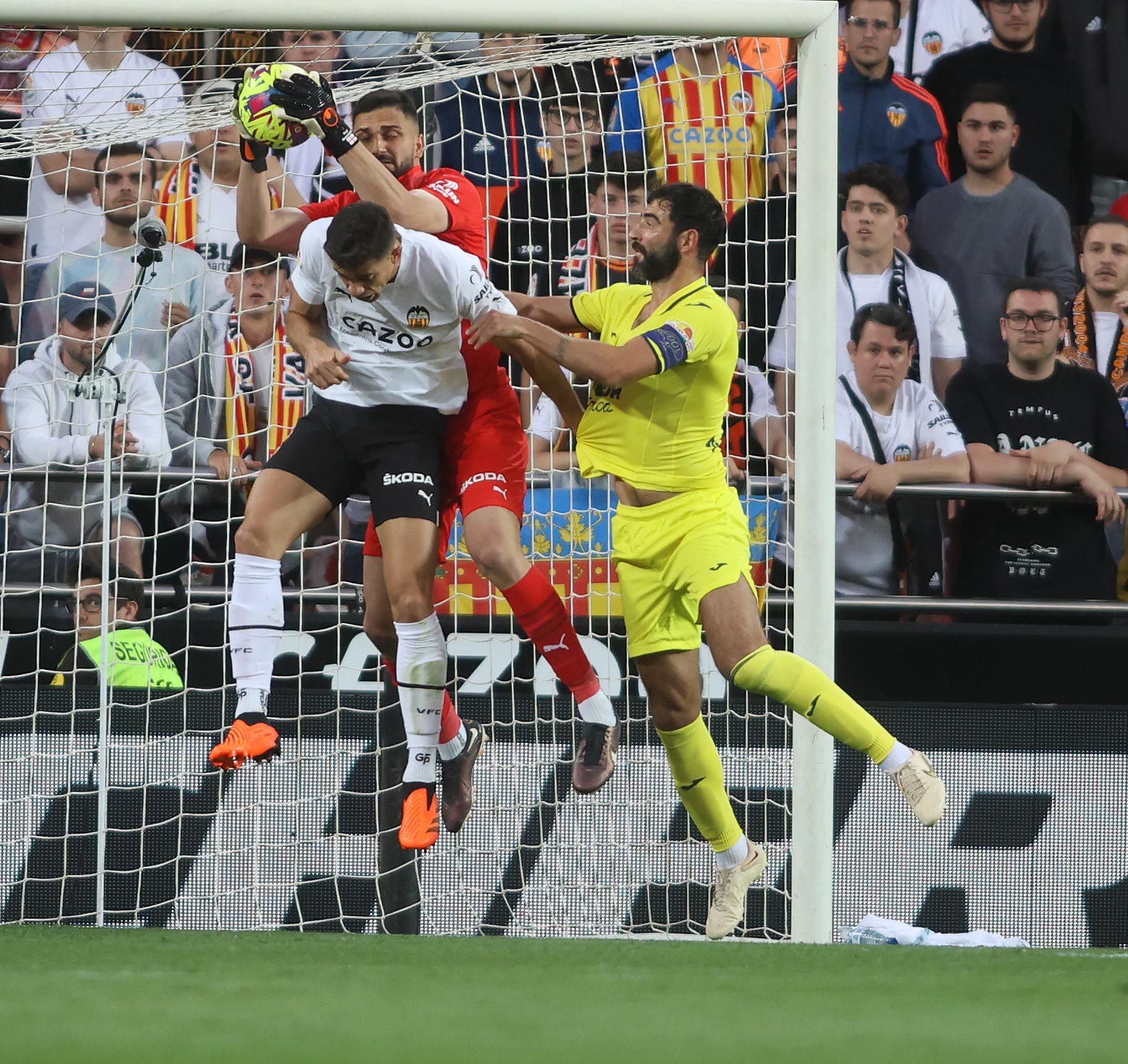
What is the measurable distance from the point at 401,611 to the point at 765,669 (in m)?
1.05

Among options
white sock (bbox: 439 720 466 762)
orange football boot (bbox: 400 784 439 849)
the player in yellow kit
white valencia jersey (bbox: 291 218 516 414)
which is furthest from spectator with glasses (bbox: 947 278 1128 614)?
orange football boot (bbox: 400 784 439 849)

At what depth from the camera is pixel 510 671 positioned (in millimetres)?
5457

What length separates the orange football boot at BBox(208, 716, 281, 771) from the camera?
4.25m

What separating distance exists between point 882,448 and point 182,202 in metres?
2.90

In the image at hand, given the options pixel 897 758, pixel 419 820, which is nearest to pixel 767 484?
pixel 897 758

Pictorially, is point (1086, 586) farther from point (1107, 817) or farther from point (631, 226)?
point (631, 226)

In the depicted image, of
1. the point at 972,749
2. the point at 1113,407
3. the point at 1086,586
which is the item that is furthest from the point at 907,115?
the point at 972,749

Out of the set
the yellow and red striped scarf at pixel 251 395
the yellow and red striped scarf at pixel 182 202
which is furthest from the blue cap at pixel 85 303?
the yellow and red striped scarf at pixel 251 395

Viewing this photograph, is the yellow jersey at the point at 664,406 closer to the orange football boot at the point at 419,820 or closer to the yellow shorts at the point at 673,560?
the yellow shorts at the point at 673,560

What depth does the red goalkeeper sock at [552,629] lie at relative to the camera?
4645 millimetres

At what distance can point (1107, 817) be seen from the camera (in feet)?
16.6

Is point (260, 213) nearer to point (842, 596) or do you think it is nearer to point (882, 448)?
point (842, 596)

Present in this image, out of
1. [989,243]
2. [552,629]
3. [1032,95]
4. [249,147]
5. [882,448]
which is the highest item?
[1032,95]

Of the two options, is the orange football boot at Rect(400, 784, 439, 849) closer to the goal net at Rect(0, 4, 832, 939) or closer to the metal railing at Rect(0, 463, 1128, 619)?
the goal net at Rect(0, 4, 832, 939)
